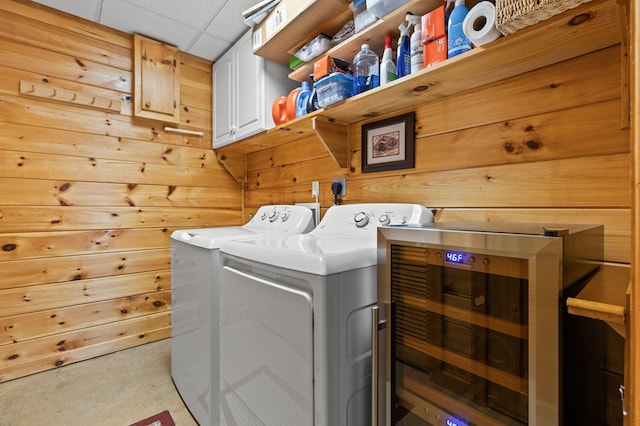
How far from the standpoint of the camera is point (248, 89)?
2113mm

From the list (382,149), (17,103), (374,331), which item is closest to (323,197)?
(382,149)

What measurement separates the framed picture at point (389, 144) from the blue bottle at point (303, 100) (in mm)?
346

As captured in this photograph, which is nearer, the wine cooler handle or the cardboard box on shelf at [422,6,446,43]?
the wine cooler handle

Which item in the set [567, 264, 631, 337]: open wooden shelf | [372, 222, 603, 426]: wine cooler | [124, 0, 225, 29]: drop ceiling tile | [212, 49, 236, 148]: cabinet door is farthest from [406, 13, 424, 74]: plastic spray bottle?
[212, 49, 236, 148]: cabinet door

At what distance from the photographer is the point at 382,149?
161 centimetres

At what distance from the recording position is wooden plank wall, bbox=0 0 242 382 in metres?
1.94

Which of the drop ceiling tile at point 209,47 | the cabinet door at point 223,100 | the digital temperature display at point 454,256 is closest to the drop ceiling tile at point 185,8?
the drop ceiling tile at point 209,47

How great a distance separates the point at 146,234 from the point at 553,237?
258cm

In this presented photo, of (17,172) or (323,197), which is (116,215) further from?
(323,197)

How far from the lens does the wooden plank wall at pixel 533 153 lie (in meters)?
0.94

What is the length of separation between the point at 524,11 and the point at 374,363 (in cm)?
104

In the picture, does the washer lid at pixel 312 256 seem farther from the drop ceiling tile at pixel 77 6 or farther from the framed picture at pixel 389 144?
the drop ceiling tile at pixel 77 6

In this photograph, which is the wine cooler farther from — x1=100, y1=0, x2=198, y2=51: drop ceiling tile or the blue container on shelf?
x1=100, y1=0, x2=198, y2=51: drop ceiling tile

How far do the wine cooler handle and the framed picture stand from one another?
833 millimetres
